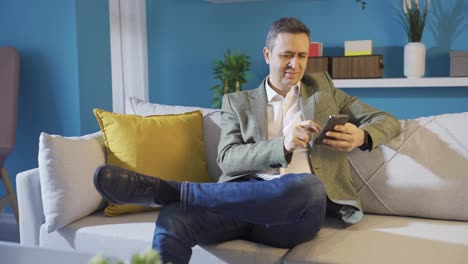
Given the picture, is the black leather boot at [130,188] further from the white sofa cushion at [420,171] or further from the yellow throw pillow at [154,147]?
the white sofa cushion at [420,171]

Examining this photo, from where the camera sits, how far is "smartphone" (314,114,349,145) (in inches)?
72.8

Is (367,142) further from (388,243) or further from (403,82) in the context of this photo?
(403,82)

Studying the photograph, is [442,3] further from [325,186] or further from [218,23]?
[325,186]

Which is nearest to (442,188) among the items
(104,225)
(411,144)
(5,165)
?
(411,144)

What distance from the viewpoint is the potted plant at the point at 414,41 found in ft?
12.4

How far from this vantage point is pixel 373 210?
211 cm

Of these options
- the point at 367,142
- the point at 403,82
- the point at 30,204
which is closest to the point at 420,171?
the point at 367,142

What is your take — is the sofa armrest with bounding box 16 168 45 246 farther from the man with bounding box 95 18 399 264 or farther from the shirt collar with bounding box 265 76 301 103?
the shirt collar with bounding box 265 76 301 103

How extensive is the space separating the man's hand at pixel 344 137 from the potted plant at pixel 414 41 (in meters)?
2.05

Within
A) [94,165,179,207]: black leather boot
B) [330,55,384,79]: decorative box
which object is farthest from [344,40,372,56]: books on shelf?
[94,165,179,207]: black leather boot

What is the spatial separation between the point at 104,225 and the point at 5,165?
1627mm

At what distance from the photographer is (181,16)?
451 cm

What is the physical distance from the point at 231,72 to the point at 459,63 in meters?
1.55

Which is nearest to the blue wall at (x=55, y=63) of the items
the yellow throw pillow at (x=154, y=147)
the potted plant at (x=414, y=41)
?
the yellow throw pillow at (x=154, y=147)
